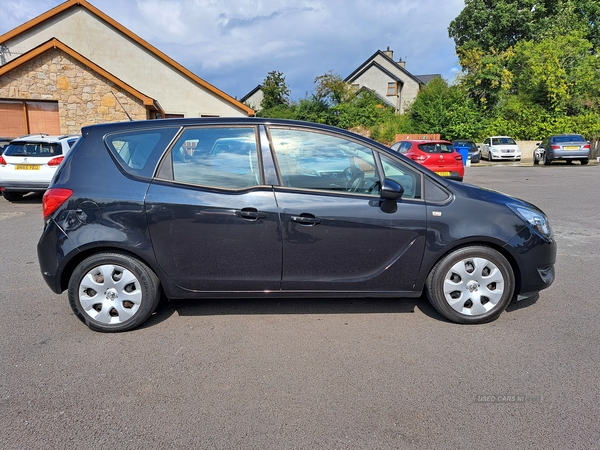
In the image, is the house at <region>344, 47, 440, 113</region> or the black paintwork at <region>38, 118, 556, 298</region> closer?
the black paintwork at <region>38, 118, 556, 298</region>

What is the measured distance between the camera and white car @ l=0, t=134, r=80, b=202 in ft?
31.8

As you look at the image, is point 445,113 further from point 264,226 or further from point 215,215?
point 215,215

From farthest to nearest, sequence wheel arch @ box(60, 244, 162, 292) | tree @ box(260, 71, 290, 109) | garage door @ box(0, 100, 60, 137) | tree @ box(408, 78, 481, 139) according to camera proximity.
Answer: tree @ box(260, 71, 290, 109)
tree @ box(408, 78, 481, 139)
garage door @ box(0, 100, 60, 137)
wheel arch @ box(60, 244, 162, 292)

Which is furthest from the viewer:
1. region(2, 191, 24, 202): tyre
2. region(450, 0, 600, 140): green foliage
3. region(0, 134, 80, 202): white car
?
region(450, 0, 600, 140): green foliage

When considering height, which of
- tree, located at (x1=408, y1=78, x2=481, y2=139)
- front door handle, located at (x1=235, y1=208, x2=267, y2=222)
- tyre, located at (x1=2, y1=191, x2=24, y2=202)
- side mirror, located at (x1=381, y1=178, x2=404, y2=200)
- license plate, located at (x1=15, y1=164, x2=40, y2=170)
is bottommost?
front door handle, located at (x1=235, y1=208, x2=267, y2=222)

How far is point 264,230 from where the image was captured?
11.3ft

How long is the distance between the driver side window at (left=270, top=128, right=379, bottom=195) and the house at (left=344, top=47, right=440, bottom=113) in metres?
46.7

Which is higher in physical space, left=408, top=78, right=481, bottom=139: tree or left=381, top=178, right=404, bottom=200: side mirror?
left=408, top=78, right=481, bottom=139: tree

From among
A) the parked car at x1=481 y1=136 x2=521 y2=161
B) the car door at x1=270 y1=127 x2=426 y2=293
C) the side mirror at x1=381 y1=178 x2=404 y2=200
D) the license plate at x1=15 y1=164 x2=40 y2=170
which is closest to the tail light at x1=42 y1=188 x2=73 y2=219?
the car door at x1=270 y1=127 x2=426 y2=293

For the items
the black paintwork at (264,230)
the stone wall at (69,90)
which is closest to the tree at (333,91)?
the stone wall at (69,90)

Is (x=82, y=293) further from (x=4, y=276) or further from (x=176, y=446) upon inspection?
(x=4, y=276)

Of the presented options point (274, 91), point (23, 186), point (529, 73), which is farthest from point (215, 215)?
point (274, 91)

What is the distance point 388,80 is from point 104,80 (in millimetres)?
36841

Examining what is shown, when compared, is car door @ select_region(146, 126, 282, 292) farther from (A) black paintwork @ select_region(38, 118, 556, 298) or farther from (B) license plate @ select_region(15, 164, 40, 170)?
(B) license plate @ select_region(15, 164, 40, 170)
